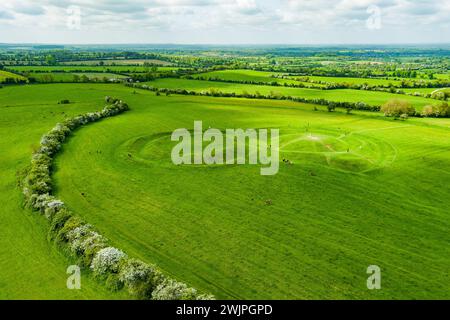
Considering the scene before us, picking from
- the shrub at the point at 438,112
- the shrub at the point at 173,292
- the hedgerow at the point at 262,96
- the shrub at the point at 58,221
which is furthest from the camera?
the hedgerow at the point at 262,96

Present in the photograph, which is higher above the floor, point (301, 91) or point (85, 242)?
point (301, 91)

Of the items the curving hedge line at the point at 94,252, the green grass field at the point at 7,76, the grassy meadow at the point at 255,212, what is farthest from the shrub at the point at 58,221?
the green grass field at the point at 7,76

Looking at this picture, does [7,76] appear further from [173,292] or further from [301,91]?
[173,292]

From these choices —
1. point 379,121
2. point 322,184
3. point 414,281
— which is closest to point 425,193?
point 322,184

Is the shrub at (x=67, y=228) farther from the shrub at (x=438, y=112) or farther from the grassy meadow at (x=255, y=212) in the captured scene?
the shrub at (x=438, y=112)

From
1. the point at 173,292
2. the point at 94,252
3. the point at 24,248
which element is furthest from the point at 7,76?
the point at 173,292

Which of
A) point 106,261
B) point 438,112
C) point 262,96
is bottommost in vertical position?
point 106,261
